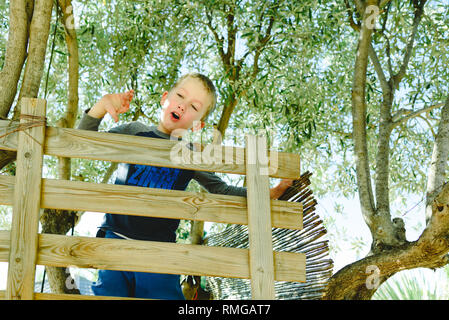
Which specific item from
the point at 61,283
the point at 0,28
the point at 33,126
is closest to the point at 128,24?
the point at 0,28

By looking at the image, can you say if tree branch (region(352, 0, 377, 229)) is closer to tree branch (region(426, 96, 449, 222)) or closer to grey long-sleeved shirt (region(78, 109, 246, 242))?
tree branch (region(426, 96, 449, 222))

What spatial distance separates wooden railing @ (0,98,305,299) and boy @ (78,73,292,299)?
16.4 inches

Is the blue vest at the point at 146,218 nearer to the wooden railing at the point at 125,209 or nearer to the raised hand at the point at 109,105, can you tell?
the raised hand at the point at 109,105

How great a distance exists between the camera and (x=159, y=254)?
2.19m

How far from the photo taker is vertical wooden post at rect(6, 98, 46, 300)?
6.73ft

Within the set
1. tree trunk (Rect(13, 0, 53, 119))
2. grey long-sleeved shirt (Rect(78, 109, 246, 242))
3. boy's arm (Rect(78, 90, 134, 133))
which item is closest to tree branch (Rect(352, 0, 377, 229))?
grey long-sleeved shirt (Rect(78, 109, 246, 242))

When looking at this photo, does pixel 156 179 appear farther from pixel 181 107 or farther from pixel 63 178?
pixel 63 178

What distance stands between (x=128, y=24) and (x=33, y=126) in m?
3.80

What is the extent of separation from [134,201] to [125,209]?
0.17 feet

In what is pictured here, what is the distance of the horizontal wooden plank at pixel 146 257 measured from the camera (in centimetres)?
213

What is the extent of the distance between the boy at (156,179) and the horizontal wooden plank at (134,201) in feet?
1.45

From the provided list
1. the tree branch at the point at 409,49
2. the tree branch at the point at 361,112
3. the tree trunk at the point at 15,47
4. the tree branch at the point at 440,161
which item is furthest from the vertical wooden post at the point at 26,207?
the tree branch at the point at 409,49

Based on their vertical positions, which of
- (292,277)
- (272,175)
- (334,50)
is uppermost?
(334,50)

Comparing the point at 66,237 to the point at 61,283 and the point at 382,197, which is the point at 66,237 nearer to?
the point at 61,283
